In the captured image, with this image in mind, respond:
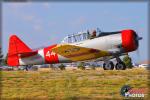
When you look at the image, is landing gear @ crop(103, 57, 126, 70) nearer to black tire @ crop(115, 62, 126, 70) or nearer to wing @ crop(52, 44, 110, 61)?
black tire @ crop(115, 62, 126, 70)

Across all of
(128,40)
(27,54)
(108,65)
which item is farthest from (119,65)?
(27,54)

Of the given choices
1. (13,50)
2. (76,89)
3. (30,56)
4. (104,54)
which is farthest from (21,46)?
(76,89)

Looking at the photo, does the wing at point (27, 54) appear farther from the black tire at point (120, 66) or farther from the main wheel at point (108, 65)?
the black tire at point (120, 66)

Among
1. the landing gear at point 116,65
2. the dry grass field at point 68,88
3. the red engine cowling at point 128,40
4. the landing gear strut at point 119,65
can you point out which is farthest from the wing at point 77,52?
the dry grass field at point 68,88

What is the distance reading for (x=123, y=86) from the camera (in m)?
11.6

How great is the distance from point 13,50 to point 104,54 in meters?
10.7

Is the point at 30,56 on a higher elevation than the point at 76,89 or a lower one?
higher

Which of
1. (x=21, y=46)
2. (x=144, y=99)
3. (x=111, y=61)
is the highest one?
(x=21, y=46)

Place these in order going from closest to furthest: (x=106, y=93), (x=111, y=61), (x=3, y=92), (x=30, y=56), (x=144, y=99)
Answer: (x=144, y=99) → (x=106, y=93) → (x=3, y=92) → (x=111, y=61) → (x=30, y=56)

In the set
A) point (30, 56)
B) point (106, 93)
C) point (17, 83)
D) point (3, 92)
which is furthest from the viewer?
point (30, 56)

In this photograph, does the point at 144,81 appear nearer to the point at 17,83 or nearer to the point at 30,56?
the point at 17,83

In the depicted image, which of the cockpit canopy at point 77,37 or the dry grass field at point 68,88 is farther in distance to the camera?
the cockpit canopy at point 77,37

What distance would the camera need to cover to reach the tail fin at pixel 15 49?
28948 millimetres

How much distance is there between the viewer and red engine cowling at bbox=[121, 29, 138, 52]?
2150 centimetres
